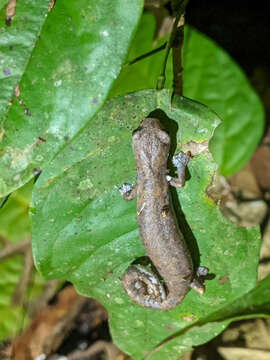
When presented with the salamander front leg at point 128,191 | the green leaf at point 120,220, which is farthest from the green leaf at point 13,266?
the salamander front leg at point 128,191

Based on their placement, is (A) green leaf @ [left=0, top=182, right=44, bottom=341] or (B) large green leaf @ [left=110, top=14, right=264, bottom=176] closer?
(B) large green leaf @ [left=110, top=14, right=264, bottom=176]

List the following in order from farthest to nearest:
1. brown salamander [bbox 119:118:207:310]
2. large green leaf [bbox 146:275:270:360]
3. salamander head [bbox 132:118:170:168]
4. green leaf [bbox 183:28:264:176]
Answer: green leaf [bbox 183:28:264:176], large green leaf [bbox 146:275:270:360], brown salamander [bbox 119:118:207:310], salamander head [bbox 132:118:170:168]

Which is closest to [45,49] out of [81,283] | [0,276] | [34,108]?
[34,108]

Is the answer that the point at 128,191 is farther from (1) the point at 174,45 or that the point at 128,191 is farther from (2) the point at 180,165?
(1) the point at 174,45

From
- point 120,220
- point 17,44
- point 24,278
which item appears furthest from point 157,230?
point 24,278

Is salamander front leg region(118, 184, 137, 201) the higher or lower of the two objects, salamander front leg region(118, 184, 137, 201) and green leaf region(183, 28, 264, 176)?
the higher

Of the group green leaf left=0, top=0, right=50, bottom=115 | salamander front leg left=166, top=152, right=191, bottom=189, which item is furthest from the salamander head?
green leaf left=0, top=0, right=50, bottom=115

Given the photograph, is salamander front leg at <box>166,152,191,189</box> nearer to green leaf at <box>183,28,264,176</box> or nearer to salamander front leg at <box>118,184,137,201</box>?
salamander front leg at <box>118,184,137,201</box>
